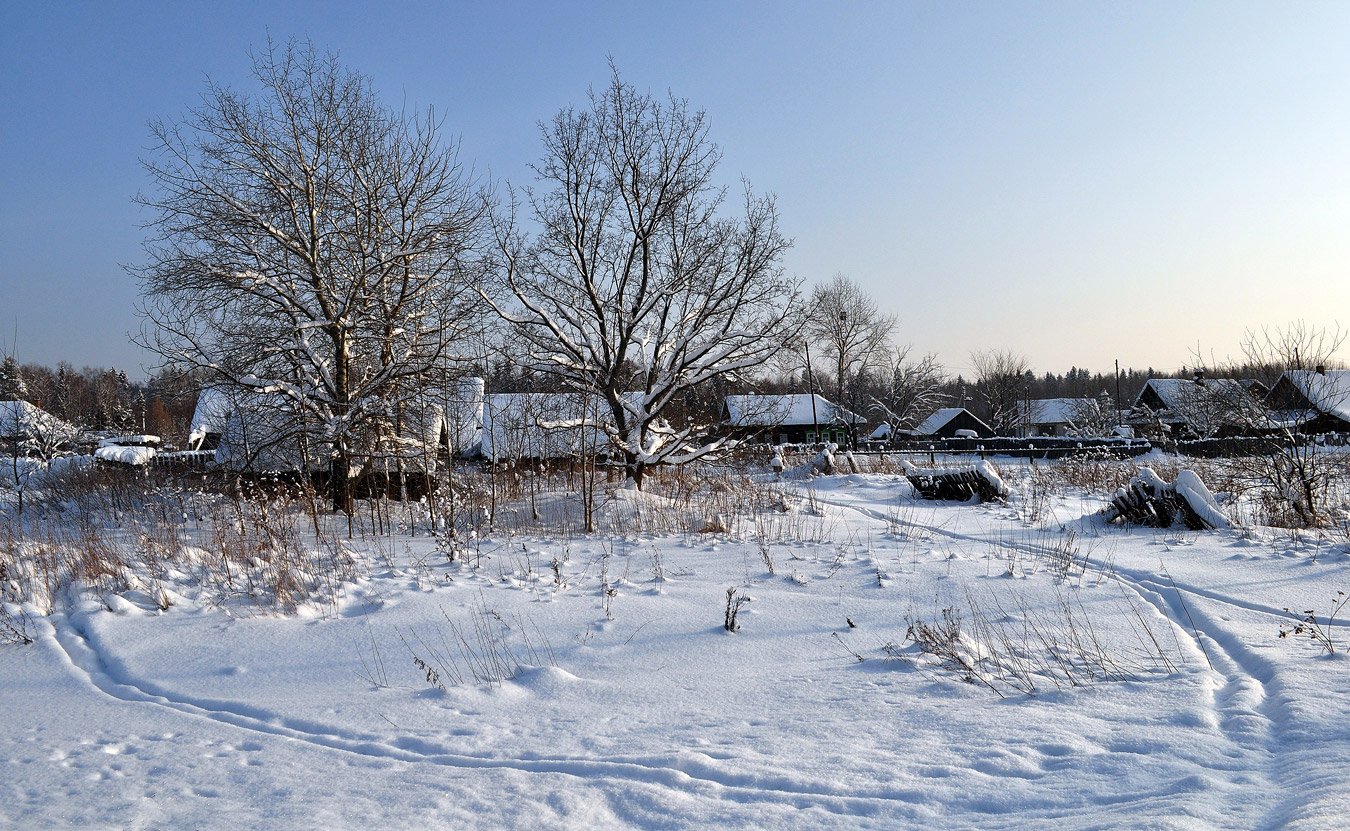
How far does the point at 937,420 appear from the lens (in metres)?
59.6

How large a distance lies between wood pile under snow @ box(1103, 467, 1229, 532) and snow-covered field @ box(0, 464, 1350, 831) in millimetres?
2279

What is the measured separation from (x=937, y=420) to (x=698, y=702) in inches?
2326

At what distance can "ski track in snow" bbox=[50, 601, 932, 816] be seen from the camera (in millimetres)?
3115

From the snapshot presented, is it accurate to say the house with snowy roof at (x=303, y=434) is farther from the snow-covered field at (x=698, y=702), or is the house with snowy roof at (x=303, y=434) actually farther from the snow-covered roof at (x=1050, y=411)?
the snow-covered roof at (x=1050, y=411)

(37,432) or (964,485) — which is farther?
(37,432)

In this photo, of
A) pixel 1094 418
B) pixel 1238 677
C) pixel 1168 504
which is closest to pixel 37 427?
pixel 1238 677

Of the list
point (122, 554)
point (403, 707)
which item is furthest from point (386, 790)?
point (122, 554)

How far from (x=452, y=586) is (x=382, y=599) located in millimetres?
756

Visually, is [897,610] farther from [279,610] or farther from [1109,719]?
[279,610]

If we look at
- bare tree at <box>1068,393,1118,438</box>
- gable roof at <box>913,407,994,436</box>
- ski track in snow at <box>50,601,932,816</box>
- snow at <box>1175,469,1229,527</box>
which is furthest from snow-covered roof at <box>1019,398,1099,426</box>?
ski track in snow at <box>50,601,932,816</box>

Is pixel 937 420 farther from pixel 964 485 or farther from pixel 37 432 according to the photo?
pixel 37 432

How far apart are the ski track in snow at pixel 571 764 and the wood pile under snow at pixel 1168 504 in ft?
32.4

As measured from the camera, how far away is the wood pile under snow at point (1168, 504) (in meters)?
10.5

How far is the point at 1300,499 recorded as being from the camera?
11.2m
